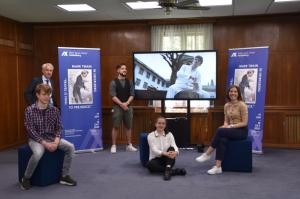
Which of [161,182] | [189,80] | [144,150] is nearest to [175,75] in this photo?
[189,80]

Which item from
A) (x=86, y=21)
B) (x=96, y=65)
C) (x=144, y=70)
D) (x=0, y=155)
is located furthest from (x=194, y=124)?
(x=0, y=155)

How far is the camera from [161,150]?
4.88 meters

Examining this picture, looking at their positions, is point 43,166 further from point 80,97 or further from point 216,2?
point 216,2

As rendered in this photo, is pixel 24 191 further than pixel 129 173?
No

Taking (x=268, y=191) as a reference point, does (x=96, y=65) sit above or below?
above

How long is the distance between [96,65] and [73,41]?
4.64ft

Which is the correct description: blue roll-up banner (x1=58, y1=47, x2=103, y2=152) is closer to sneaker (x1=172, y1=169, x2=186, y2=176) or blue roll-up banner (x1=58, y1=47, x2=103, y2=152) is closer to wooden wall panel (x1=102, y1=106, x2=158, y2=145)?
wooden wall panel (x1=102, y1=106, x2=158, y2=145)

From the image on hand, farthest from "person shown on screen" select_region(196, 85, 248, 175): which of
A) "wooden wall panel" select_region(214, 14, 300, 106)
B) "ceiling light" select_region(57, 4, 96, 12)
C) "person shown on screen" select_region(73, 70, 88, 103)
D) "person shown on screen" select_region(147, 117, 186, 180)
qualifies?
"ceiling light" select_region(57, 4, 96, 12)

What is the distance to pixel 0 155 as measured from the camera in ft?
21.0

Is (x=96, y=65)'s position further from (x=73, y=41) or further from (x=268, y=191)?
(x=268, y=191)

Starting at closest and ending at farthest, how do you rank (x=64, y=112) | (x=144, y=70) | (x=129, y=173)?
1. (x=129, y=173)
2. (x=64, y=112)
3. (x=144, y=70)

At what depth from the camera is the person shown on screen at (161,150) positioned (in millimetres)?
4828

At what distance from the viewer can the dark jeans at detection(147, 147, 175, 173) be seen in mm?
4840

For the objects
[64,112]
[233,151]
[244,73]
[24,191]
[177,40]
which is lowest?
[24,191]
